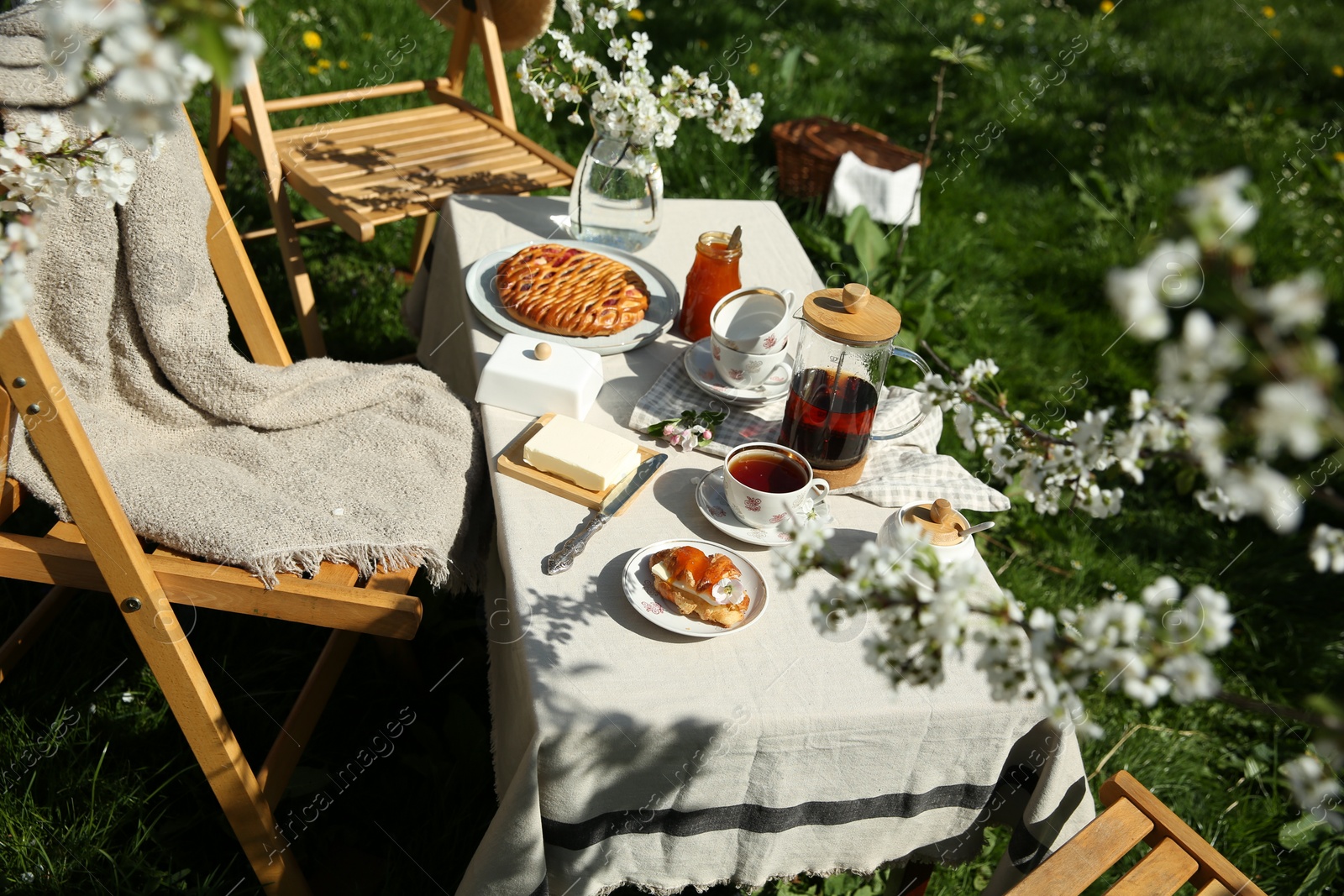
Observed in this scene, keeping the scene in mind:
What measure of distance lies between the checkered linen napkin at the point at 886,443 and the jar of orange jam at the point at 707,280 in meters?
0.14

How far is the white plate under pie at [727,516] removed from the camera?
1562 millimetres

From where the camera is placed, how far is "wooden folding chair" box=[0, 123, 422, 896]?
4.46ft

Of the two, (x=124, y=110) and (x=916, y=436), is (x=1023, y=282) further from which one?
(x=124, y=110)

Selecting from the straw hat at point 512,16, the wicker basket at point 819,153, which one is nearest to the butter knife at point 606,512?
the straw hat at point 512,16

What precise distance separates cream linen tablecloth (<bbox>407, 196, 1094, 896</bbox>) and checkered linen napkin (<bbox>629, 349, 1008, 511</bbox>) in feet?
0.33

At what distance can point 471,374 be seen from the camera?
2.04m

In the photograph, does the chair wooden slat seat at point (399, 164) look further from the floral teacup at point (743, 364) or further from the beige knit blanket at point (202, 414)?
the floral teacup at point (743, 364)

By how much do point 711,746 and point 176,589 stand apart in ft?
3.22

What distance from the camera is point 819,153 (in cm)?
402

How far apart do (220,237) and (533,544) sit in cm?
110

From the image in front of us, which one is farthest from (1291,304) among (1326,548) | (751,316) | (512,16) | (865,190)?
(865,190)

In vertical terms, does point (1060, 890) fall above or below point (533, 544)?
below

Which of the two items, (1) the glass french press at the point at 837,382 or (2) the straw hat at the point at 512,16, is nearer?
(1) the glass french press at the point at 837,382

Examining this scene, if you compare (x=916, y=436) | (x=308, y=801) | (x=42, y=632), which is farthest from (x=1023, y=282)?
(x=42, y=632)
